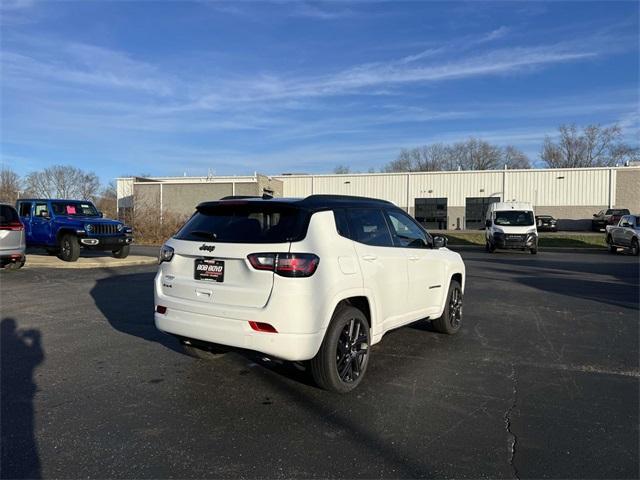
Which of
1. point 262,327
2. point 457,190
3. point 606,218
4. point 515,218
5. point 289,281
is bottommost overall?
point 262,327

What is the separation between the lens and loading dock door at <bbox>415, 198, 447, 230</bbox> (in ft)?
164

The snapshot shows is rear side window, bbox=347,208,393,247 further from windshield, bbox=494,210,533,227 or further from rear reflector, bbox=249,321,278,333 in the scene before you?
windshield, bbox=494,210,533,227

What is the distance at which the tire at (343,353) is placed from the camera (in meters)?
4.28

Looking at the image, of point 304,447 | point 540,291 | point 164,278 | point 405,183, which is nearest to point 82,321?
point 164,278

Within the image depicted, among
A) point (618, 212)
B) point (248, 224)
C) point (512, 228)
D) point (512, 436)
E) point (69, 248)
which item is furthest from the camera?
point (618, 212)

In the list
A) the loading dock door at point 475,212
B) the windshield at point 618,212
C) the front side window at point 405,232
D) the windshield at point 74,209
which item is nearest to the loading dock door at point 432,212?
→ the loading dock door at point 475,212

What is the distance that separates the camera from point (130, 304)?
28.6ft

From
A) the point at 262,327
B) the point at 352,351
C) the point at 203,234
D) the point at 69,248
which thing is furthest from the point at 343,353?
the point at 69,248

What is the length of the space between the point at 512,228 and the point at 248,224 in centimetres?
2092

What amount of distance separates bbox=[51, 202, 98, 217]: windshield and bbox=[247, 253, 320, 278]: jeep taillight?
563 inches

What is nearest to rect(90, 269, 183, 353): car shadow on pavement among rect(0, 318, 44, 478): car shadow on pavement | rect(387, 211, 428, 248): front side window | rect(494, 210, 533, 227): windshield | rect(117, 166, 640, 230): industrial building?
rect(0, 318, 44, 478): car shadow on pavement

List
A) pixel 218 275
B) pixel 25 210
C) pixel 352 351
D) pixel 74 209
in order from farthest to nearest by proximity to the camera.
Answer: pixel 74 209
pixel 25 210
pixel 352 351
pixel 218 275

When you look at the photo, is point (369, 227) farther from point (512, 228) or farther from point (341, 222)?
point (512, 228)

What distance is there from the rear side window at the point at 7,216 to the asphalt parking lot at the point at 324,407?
17.7ft
